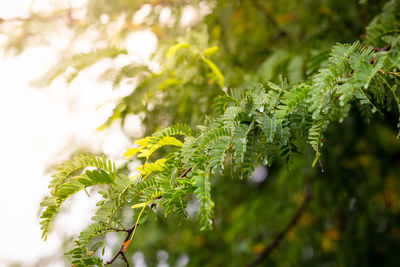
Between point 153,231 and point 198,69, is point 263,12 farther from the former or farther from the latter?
point 153,231

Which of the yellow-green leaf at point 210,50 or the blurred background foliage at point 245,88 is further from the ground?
the yellow-green leaf at point 210,50

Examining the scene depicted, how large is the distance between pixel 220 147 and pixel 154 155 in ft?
1.45

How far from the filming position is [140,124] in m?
1.44

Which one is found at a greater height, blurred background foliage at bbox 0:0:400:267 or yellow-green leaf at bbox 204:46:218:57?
yellow-green leaf at bbox 204:46:218:57

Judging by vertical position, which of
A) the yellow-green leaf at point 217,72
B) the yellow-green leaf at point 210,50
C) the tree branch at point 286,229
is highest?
the yellow-green leaf at point 210,50

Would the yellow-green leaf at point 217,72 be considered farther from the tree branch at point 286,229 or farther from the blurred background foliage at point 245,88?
the tree branch at point 286,229

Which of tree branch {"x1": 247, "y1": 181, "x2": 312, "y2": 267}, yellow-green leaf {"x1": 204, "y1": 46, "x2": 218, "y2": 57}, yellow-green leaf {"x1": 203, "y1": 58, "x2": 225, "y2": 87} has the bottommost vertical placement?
tree branch {"x1": 247, "y1": 181, "x2": 312, "y2": 267}

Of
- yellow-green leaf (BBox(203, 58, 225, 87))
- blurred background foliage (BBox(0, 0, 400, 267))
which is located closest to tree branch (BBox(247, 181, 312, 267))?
blurred background foliage (BBox(0, 0, 400, 267))

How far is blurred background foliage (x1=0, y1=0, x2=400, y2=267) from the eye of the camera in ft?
4.36

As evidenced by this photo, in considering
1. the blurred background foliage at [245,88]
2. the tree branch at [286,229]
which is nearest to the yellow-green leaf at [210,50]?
the blurred background foliage at [245,88]

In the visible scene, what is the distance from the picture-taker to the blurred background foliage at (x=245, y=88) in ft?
4.36

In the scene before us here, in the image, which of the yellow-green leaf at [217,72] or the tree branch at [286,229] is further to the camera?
the tree branch at [286,229]

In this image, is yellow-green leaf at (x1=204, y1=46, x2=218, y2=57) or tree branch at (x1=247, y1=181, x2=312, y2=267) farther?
tree branch at (x1=247, y1=181, x2=312, y2=267)

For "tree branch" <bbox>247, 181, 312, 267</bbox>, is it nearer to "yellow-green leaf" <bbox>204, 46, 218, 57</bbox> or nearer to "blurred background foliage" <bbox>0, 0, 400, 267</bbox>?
"blurred background foliage" <bbox>0, 0, 400, 267</bbox>
